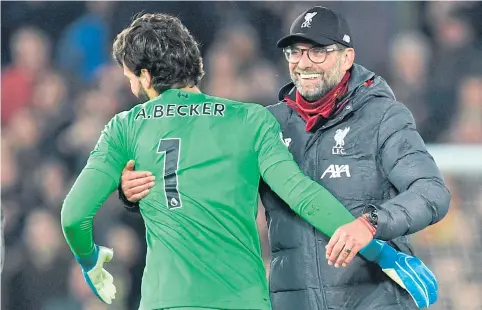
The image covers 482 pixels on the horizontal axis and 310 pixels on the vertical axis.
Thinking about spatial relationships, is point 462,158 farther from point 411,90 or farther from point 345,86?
point 345,86

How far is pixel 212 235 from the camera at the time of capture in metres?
3.07

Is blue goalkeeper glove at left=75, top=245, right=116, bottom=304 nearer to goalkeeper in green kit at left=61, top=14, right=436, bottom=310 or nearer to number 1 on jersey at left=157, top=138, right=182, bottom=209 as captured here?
goalkeeper in green kit at left=61, top=14, right=436, bottom=310

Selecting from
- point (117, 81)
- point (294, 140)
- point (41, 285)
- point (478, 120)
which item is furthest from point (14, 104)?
point (294, 140)

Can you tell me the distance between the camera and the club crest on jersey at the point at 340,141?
3.48 meters

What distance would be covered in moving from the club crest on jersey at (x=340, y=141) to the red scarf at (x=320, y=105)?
0.24ft

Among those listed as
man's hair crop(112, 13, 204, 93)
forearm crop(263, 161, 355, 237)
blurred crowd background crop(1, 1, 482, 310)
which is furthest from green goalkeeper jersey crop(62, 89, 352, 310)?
blurred crowd background crop(1, 1, 482, 310)

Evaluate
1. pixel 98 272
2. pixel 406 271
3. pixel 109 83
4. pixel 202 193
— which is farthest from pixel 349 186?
pixel 109 83

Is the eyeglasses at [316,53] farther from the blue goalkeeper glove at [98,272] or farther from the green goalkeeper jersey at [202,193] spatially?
the blue goalkeeper glove at [98,272]

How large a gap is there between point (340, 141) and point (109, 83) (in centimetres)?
391

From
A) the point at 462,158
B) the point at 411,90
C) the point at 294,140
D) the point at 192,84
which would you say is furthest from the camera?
the point at 411,90

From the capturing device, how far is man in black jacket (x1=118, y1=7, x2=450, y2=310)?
342 cm

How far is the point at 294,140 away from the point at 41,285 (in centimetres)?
371

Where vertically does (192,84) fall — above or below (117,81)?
above

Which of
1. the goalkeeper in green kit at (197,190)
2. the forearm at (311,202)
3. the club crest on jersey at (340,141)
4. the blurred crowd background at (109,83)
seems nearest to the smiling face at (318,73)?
the club crest on jersey at (340,141)
